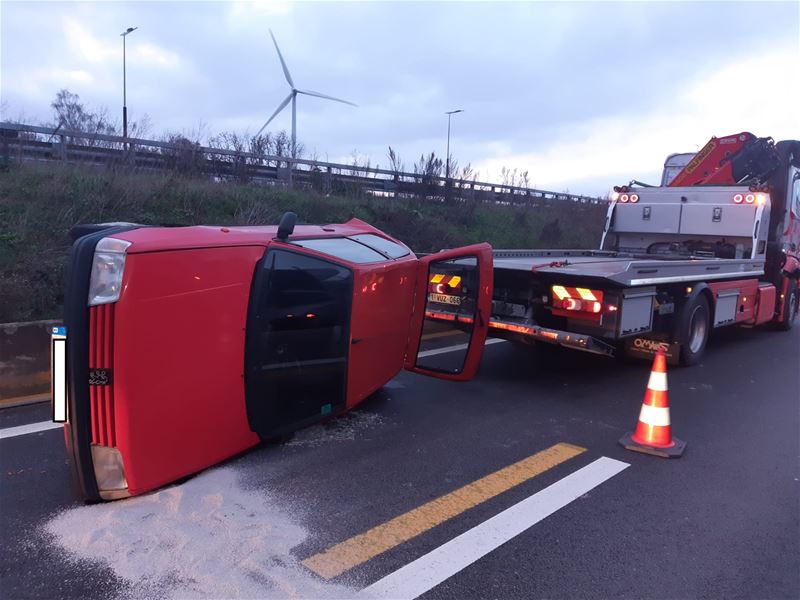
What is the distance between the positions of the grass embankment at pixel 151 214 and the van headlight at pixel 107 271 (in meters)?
3.75

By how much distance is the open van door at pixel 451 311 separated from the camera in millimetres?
5449

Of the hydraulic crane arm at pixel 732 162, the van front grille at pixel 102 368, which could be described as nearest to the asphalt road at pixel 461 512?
the van front grille at pixel 102 368

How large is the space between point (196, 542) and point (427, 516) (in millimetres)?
1304

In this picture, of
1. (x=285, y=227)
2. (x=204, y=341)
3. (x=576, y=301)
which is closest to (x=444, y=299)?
(x=576, y=301)

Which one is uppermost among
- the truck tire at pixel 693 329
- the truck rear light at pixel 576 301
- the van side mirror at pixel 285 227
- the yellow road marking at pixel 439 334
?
the van side mirror at pixel 285 227

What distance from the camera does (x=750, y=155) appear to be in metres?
10.5

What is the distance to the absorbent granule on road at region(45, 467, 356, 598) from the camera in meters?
2.94

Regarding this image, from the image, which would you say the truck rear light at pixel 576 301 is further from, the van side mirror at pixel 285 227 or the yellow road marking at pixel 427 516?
the van side mirror at pixel 285 227

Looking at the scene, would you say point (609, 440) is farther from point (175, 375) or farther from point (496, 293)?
point (175, 375)

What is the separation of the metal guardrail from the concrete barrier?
6600 millimetres

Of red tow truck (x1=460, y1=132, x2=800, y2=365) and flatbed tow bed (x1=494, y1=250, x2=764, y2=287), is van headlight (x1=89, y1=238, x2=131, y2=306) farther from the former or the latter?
flatbed tow bed (x1=494, y1=250, x2=764, y2=287)

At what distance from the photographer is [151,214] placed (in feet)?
35.6

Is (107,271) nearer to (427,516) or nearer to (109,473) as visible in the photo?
(109,473)

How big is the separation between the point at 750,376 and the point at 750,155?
4825mm
